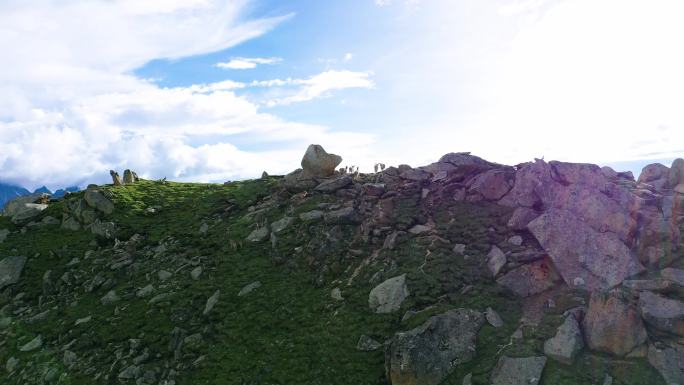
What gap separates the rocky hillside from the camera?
16.3m

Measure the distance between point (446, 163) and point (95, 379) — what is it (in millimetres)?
24158

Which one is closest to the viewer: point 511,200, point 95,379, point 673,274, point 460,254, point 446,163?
point 673,274

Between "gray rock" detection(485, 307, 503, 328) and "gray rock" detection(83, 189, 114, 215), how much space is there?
92.0 feet

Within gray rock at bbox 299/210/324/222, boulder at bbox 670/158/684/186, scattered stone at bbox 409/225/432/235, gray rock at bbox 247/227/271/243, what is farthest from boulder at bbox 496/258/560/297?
gray rock at bbox 247/227/271/243

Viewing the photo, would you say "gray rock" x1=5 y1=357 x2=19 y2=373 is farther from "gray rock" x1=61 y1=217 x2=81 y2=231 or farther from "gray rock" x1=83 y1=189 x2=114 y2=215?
"gray rock" x1=83 y1=189 x2=114 y2=215

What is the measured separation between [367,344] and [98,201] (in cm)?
2542

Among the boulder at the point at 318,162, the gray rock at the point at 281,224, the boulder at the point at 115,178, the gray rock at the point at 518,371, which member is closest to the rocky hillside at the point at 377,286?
the gray rock at the point at 518,371

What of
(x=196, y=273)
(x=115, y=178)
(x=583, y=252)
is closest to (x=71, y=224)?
(x=115, y=178)

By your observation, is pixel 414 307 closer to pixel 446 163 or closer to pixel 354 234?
pixel 354 234

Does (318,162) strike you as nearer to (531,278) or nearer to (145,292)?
(145,292)

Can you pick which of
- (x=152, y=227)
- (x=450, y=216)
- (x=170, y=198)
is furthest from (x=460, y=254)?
(x=170, y=198)

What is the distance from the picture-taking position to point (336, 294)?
21.5 meters

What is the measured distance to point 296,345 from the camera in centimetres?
1916

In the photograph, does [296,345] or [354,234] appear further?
[354,234]
